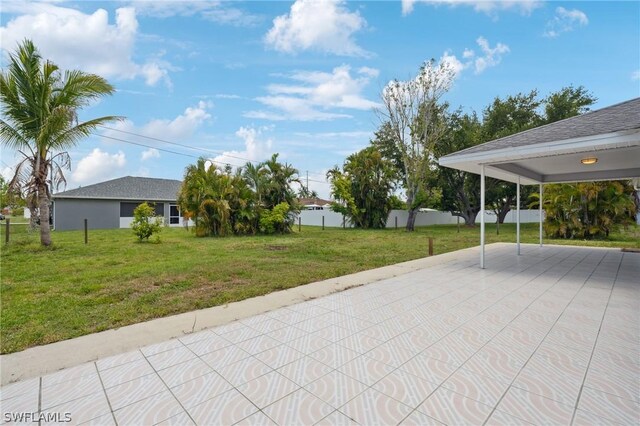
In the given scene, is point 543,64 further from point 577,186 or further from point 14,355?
point 14,355

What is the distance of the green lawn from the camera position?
146 inches

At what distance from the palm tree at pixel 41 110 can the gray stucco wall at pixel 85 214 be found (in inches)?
505

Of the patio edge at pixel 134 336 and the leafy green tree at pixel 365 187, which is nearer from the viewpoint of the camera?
the patio edge at pixel 134 336

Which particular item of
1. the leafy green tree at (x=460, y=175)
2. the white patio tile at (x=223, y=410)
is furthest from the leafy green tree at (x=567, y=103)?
the white patio tile at (x=223, y=410)

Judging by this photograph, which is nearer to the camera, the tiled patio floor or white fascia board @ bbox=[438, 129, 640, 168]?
the tiled patio floor

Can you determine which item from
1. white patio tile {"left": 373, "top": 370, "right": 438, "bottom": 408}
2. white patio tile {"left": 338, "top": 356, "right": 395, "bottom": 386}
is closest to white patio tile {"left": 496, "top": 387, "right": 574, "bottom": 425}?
white patio tile {"left": 373, "top": 370, "right": 438, "bottom": 408}

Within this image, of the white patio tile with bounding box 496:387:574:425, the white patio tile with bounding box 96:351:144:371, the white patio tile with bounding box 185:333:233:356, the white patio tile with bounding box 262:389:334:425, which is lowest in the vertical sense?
the white patio tile with bounding box 262:389:334:425

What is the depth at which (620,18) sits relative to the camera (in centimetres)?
754

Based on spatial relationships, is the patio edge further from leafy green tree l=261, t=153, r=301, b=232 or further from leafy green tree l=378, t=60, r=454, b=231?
leafy green tree l=378, t=60, r=454, b=231

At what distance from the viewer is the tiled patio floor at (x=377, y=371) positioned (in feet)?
6.79

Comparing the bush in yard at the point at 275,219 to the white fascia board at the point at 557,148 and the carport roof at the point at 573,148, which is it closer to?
the carport roof at the point at 573,148

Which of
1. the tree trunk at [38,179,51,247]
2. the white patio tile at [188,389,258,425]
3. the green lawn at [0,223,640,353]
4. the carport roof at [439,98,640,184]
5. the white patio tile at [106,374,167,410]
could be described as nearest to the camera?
the white patio tile at [188,389,258,425]

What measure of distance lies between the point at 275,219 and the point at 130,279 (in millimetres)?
9677

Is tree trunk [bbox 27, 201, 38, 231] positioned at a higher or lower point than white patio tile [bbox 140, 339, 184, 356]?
higher
